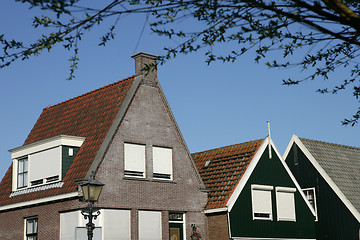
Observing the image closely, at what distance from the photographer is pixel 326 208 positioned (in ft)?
95.3

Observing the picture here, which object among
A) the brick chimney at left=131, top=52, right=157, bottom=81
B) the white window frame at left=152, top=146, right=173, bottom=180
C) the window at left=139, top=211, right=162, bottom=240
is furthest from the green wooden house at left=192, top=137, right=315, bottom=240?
the brick chimney at left=131, top=52, right=157, bottom=81

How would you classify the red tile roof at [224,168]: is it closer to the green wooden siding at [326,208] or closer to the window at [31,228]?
the green wooden siding at [326,208]

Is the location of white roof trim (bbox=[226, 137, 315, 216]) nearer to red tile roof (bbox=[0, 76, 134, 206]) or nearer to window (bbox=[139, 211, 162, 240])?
window (bbox=[139, 211, 162, 240])

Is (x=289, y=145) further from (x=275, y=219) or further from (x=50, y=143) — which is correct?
(x=50, y=143)

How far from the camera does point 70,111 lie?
26.6 meters

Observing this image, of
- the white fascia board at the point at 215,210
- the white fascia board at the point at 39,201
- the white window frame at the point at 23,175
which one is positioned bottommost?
the white fascia board at the point at 215,210

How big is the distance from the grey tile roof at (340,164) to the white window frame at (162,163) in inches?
366

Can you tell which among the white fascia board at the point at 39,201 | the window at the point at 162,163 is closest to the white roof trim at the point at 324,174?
the window at the point at 162,163

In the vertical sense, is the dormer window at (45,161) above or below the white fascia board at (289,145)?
below

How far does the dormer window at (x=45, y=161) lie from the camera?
23.0m

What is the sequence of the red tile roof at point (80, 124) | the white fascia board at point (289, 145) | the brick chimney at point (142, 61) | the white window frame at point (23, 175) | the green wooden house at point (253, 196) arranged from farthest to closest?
the white fascia board at point (289, 145)
the white window frame at point (23, 175)
the green wooden house at point (253, 196)
the brick chimney at point (142, 61)
the red tile roof at point (80, 124)

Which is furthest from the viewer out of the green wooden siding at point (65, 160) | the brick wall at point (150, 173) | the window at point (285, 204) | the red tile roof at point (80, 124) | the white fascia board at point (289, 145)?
the white fascia board at point (289, 145)

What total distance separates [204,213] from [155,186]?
9.74 ft

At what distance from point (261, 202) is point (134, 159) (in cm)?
639
